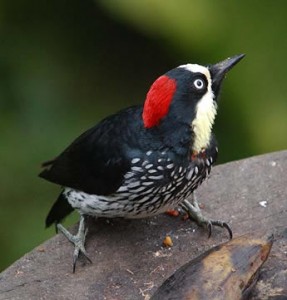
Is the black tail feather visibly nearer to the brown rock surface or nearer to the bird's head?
the brown rock surface

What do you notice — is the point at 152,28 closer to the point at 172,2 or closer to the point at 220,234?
the point at 172,2

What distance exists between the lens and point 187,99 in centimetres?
298

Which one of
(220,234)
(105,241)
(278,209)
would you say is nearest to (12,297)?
(105,241)

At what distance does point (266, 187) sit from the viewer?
3.40m

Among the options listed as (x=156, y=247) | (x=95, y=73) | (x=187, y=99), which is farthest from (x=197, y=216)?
(x=95, y=73)

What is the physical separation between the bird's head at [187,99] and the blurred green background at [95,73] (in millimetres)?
1295

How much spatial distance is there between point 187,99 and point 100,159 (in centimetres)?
41

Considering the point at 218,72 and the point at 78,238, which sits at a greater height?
the point at 218,72

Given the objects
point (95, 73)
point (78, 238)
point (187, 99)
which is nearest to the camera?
point (187, 99)

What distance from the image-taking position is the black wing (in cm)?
310

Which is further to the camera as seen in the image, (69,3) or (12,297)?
(69,3)

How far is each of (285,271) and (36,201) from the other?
79.4 inches

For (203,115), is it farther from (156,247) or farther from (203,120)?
(156,247)

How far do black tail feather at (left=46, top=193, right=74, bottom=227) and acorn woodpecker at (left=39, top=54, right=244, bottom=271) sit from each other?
236 mm
